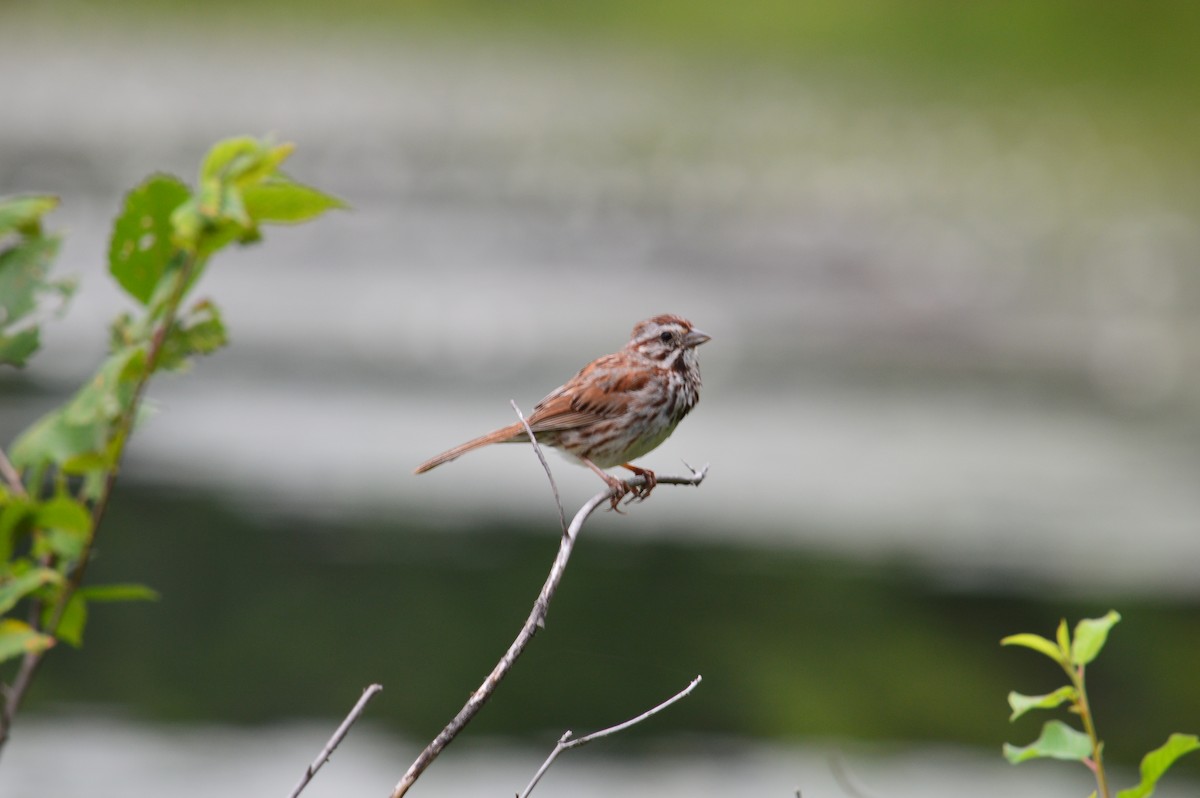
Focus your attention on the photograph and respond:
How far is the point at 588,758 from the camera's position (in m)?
11.1

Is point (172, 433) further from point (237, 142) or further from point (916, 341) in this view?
point (237, 142)

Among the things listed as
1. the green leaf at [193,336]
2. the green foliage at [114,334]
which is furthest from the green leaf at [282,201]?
the green leaf at [193,336]

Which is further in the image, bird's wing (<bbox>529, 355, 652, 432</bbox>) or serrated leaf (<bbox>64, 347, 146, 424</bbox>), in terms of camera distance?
bird's wing (<bbox>529, 355, 652, 432</bbox>)

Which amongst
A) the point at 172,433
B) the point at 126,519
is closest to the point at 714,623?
the point at 126,519

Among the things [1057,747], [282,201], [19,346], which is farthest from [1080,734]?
[19,346]

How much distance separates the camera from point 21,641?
3.08 meters

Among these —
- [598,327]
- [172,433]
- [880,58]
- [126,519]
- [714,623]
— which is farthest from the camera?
[880,58]

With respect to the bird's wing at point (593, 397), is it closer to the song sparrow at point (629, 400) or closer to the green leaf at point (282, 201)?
the song sparrow at point (629, 400)

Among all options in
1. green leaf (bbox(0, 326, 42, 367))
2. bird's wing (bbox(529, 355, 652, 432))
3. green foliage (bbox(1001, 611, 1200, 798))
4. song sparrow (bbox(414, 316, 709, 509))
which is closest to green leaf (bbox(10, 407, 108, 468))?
green leaf (bbox(0, 326, 42, 367))

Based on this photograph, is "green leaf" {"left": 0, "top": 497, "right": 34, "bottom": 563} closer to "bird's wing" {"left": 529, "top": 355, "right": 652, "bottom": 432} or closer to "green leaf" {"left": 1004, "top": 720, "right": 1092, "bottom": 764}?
"green leaf" {"left": 1004, "top": 720, "right": 1092, "bottom": 764}

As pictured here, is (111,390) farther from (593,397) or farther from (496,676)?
(593,397)

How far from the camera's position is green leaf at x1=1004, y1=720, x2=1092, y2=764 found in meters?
2.68

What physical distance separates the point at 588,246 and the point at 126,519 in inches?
547

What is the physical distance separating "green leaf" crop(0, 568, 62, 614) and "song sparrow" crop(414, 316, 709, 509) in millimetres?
2493
